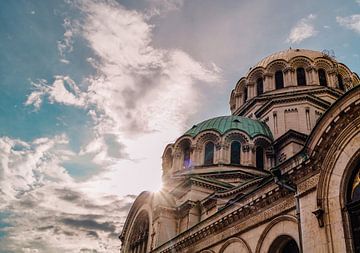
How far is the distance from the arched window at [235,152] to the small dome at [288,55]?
938 centimetres

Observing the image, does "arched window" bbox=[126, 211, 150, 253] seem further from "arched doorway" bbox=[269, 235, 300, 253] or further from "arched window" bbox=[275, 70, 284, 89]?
"arched window" bbox=[275, 70, 284, 89]

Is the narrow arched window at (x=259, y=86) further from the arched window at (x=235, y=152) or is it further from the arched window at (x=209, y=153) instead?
the arched window at (x=209, y=153)

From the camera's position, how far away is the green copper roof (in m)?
30.6

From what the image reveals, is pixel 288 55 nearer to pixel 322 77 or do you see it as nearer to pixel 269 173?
pixel 322 77

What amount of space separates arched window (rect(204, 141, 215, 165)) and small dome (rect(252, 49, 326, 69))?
33.3ft

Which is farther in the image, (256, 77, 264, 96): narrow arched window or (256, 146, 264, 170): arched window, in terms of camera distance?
(256, 77, 264, 96): narrow arched window

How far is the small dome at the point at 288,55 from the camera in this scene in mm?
34625

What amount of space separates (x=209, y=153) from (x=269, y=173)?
5.50 m

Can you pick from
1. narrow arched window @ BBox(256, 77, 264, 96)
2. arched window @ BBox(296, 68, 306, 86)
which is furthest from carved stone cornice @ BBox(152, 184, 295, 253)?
arched window @ BBox(296, 68, 306, 86)

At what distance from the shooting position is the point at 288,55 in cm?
3516

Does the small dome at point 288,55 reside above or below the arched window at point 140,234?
above

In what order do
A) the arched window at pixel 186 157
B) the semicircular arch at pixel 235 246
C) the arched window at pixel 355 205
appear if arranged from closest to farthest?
1. the arched window at pixel 355 205
2. the semicircular arch at pixel 235 246
3. the arched window at pixel 186 157

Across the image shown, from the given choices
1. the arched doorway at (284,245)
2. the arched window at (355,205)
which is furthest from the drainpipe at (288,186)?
the arched window at (355,205)

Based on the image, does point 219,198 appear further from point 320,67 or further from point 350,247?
point 320,67
